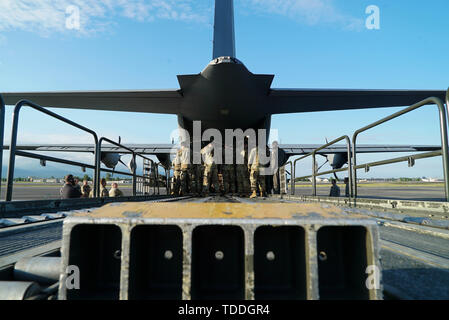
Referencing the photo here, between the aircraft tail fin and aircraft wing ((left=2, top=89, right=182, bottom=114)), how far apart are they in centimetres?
564

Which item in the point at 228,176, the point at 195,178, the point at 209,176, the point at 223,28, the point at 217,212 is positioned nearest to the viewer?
the point at 217,212

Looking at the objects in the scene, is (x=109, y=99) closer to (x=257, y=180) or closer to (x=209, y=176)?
(x=209, y=176)

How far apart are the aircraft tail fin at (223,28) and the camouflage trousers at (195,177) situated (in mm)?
6184

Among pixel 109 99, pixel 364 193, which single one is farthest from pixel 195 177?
pixel 364 193

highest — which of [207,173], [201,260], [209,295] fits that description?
[207,173]

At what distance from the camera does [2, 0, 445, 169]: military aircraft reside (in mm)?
6848

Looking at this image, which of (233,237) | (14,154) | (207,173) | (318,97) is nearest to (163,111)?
(207,173)

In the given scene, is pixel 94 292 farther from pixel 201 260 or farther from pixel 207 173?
pixel 207 173

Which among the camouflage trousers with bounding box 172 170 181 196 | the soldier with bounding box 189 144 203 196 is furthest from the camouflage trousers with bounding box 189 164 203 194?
the camouflage trousers with bounding box 172 170 181 196

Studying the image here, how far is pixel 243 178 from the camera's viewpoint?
9.57 m

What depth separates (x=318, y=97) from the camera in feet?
25.9

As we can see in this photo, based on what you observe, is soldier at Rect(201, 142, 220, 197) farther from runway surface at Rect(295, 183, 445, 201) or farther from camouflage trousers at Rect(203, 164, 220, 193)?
runway surface at Rect(295, 183, 445, 201)

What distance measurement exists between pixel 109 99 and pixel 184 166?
3313mm
